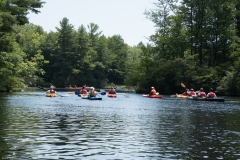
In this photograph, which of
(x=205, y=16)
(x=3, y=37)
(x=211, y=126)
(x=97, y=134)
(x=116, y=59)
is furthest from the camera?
(x=116, y=59)

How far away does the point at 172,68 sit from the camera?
243ft

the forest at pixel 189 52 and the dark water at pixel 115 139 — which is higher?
the forest at pixel 189 52

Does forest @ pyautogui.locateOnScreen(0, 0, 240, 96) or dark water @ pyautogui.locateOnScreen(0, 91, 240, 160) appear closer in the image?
dark water @ pyautogui.locateOnScreen(0, 91, 240, 160)

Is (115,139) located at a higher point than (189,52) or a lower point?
lower

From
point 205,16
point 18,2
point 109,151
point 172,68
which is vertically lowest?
point 109,151

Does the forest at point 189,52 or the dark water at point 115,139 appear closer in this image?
the dark water at point 115,139

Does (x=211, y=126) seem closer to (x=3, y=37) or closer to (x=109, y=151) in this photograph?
(x=109, y=151)

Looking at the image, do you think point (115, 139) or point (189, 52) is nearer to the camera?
point (115, 139)

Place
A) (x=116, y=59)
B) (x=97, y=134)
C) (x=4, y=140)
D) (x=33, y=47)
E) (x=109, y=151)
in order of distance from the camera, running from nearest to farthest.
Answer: (x=109, y=151), (x=4, y=140), (x=97, y=134), (x=33, y=47), (x=116, y=59)

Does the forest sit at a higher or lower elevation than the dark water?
higher

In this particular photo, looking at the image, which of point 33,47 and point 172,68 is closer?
point 172,68

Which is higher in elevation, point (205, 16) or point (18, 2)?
point (205, 16)

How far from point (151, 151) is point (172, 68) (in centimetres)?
6027

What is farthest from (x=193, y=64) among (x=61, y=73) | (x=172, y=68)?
(x=61, y=73)
